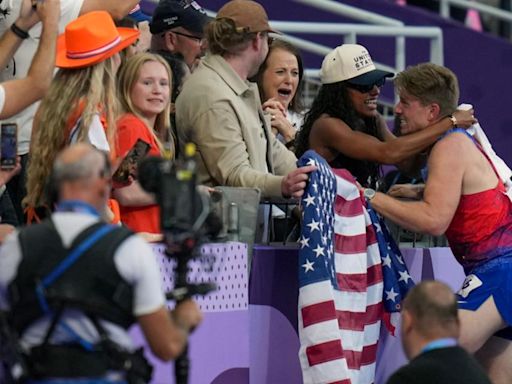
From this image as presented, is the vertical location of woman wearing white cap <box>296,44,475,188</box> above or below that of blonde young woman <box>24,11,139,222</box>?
below

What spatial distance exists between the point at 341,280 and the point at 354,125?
Answer: 3.20 feet

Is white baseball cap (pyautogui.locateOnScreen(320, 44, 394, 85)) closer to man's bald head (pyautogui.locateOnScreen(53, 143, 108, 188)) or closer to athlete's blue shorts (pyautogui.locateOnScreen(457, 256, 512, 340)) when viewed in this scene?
athlete's blue shorts (pyautogui.locateOnScreen(457, 256, 512, 340))

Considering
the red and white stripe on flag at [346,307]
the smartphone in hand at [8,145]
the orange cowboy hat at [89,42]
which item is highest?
the orange cowboy hat at [89,42]

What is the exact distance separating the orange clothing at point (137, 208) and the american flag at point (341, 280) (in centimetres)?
77

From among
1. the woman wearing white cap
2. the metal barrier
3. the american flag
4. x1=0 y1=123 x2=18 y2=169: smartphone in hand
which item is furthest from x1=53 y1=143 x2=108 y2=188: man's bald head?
the metal barrier

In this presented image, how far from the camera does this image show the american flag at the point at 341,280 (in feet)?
24.7

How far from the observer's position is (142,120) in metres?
7.44

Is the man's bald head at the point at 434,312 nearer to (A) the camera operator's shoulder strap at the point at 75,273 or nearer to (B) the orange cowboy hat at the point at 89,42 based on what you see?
(A) the camera operator's shoulder strap at the point at 75,273

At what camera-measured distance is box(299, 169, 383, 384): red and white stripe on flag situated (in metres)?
7.52

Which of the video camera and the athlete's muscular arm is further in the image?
the athlete's muscular arm

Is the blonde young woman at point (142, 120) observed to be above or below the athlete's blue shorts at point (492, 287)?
above

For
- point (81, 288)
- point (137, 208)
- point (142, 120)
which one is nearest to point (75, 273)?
point (81, 288)

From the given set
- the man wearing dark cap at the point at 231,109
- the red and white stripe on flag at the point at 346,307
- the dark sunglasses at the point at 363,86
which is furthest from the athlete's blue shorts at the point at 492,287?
the dark sunglasses at the point at 363,86

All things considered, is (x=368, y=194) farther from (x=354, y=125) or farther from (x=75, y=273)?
(x=75, y=273)
